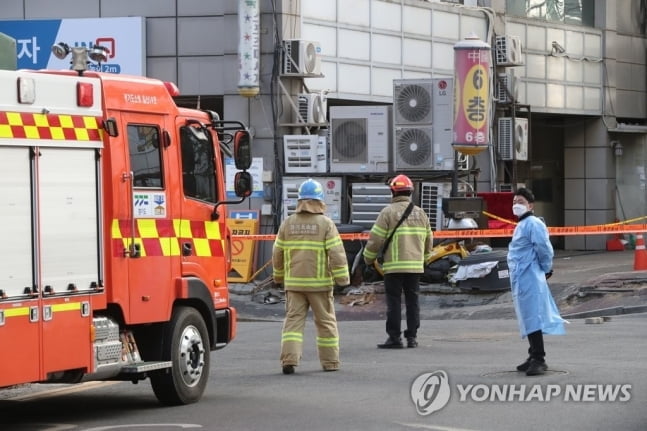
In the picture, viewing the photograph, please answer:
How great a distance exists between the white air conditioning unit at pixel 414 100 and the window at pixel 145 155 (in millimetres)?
13880

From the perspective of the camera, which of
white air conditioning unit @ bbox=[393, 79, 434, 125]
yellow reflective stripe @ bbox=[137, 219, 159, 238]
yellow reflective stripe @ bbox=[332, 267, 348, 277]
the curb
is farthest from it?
white air conditioning unit @ bbox=[393, 79, 434, 125]

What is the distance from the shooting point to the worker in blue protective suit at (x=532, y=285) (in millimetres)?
11633

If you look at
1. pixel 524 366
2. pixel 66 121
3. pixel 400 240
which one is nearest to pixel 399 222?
pixel 400 240

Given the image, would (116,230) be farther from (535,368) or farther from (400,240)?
(400,240)

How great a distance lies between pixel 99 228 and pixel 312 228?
10.4 ft

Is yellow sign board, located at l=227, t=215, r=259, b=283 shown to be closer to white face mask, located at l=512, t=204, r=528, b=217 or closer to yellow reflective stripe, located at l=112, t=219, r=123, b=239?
white face mask, located at l=512, t=204, r=528, b=217

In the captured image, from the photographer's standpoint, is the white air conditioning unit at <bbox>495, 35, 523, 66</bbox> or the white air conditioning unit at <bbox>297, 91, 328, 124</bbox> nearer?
the white air conditioning unit at <bbox>297, 91, 328, 124</bbox>

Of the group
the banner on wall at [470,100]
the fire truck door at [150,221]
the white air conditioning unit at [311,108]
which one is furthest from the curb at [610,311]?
A: the fire truck door at [150,221]

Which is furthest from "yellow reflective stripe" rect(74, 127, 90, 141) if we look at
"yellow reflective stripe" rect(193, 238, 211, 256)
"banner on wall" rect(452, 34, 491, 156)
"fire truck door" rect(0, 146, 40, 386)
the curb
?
"banner on wall" rect(452, 34, 491, 156)

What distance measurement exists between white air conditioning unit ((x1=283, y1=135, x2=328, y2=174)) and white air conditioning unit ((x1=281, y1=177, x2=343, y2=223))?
0.22 m

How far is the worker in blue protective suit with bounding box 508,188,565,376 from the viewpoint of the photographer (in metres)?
11.6

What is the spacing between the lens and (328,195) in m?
24.8

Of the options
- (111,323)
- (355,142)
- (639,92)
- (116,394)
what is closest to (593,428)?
(111,323)

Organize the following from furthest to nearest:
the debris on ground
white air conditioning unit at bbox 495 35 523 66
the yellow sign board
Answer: white air conditioning unit at bbox 495 35 523 66
the yellow sign board
the debris on ground
